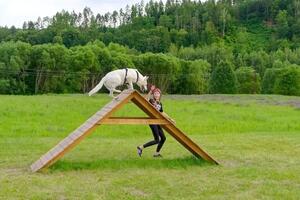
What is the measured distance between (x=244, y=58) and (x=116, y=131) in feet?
385

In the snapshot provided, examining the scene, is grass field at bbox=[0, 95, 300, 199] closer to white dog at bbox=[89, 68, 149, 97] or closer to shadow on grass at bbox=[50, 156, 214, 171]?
shadow on grass at bbox=[50, 156, 214, 171]

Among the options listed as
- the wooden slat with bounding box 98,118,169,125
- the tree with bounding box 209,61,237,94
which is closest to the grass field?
the wooden slat with bounding box 98,118,169,125

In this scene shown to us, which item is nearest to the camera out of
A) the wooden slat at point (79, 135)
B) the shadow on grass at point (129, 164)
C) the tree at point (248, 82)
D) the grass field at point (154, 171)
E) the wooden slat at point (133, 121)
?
the grass field at point (154, 171)

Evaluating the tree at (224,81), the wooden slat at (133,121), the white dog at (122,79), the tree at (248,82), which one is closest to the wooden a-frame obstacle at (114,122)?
the wooden slat at (133,121)

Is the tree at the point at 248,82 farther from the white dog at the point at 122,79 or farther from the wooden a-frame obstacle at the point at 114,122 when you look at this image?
the white dog at the point at 122,79

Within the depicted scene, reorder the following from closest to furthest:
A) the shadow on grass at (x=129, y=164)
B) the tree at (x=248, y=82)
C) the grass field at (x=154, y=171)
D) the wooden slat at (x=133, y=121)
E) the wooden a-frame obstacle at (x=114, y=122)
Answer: the grass field at (x=154, y=171)
the wooden a-frame obstacle at (x=114, y=122)
the shadow on grass at (x=129, y=164)
the wooden slat at (x=133, y=121)
the tree at (x=248, y=82)

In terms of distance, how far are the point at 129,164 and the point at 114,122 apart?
1.25 metres

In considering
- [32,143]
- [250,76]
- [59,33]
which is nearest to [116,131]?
[32,143]

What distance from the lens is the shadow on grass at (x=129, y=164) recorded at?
12.1 m

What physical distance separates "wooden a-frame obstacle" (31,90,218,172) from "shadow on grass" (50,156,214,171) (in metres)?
0.30

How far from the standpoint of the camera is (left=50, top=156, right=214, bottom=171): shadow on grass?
12.1 metres

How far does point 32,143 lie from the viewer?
17.2 m

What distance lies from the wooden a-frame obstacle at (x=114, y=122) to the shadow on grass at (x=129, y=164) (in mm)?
297

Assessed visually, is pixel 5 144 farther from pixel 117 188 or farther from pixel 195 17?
pixel 195 17
